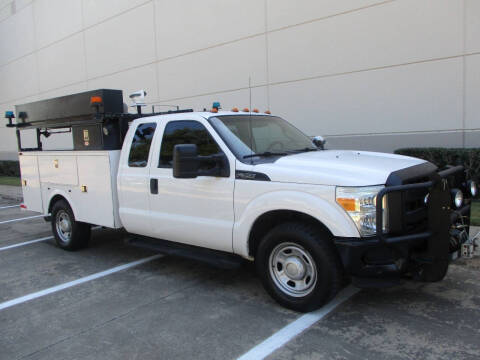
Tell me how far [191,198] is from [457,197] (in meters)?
2.73

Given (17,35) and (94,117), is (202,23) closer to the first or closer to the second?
(94,117)

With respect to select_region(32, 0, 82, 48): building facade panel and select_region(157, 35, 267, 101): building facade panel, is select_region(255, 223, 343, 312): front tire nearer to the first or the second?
select_region(157, 35, 267, 101): building facade panel

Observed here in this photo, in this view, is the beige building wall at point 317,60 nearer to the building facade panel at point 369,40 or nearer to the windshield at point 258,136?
the building facade panel at point 369,40

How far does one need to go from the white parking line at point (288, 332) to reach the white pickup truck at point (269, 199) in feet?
0.40

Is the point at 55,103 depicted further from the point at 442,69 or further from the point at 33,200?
the point at 442,69

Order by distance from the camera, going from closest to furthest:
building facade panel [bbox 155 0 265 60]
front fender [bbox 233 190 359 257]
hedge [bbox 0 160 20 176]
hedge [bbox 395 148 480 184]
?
front fender [bbox 233 190 359 257]
hedge [bbox 395 148 480 184]
building facade panel [bbox 155 0 265 60]
hedge [bbox 0 160 20 176]

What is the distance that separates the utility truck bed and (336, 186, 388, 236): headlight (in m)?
3.41

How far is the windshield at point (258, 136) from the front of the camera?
4596mm

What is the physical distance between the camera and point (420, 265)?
379 centimetres

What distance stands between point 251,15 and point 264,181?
29.4 feet

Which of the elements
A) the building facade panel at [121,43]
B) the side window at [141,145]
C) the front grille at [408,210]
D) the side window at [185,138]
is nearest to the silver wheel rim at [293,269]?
the front grille at [408,210]

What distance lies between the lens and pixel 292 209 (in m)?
3.93

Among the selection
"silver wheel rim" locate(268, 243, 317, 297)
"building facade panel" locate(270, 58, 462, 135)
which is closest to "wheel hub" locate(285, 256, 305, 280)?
"silver wheel rim" locate(268, 243, 317, 297)

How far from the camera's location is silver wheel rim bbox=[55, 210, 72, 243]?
6742 mm
